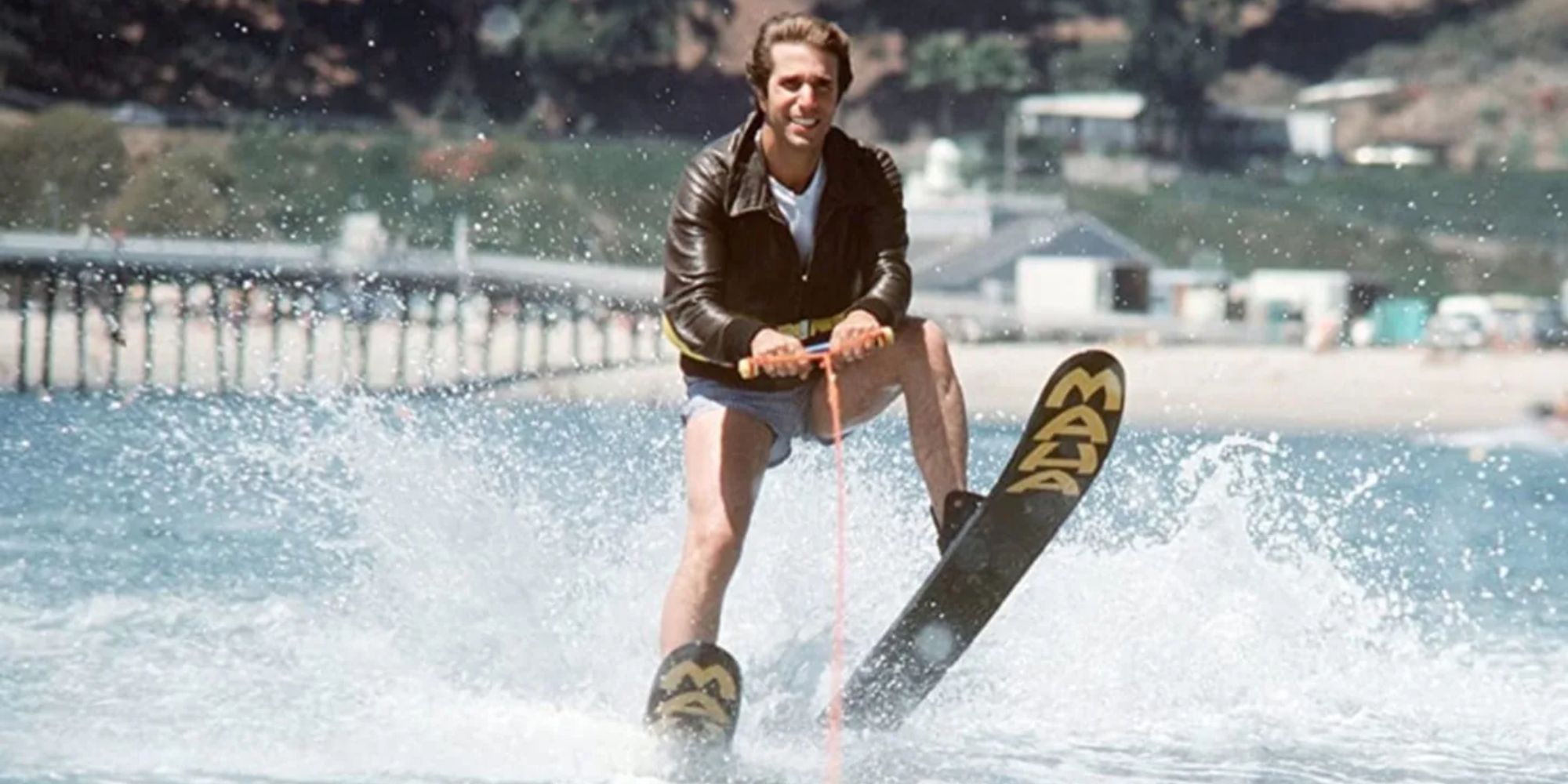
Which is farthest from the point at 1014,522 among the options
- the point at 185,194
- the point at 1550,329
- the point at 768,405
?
the point at 185,194

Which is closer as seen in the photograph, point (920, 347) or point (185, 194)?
point (920, 347)

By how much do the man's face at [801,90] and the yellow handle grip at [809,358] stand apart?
0.42 m

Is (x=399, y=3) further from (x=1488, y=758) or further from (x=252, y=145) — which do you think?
(x=1488, y=758)

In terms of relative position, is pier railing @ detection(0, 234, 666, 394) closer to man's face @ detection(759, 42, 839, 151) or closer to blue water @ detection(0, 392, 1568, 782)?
blue water @ detection(0, 392, 1568, 782)

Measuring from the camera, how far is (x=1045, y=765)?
6145 mm

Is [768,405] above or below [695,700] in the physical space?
above

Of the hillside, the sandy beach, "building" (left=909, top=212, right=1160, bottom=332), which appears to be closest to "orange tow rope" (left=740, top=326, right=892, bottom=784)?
the sandy beach

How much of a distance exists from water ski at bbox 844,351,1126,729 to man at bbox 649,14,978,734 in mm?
82

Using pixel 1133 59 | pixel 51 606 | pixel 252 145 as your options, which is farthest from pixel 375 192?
pixel 51 606

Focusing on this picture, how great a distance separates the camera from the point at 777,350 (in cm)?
570

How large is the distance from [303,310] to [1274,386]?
54.5 ft

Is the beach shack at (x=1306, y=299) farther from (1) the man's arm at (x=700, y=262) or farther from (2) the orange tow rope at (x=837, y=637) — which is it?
(1) the man's arm at (x=700, y=262)

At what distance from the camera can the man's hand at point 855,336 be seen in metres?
5.74

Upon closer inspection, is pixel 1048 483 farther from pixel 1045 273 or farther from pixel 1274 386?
pixel 1045 273
